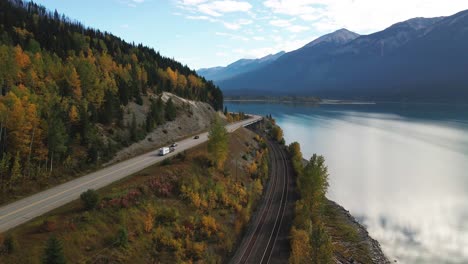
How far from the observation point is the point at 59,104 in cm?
6081

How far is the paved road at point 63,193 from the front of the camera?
36562mm

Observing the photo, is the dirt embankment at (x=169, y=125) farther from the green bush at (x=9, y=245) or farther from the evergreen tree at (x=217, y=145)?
the green bush at (x=9, y=245)

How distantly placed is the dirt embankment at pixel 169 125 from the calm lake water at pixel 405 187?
41.9 m

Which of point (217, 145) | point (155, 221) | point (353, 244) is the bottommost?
point (353, 244)

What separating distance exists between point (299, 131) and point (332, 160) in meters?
66.1

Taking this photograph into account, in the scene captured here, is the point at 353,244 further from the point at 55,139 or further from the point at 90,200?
the point at 55,139

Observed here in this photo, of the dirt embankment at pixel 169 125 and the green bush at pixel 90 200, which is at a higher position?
the dirt embankment at pixel 169 125

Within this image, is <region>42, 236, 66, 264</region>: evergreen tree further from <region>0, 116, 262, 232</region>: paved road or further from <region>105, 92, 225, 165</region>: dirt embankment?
<region>105, 92, 225, 165</region>: dirt embankment

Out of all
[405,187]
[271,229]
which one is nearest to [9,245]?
[271,229]

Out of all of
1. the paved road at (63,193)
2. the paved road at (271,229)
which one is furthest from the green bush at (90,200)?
the paved road at (271,229)

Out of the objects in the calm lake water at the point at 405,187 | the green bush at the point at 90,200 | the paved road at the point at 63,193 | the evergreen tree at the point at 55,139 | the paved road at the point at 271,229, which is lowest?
the calm lake water at the point at 405,187

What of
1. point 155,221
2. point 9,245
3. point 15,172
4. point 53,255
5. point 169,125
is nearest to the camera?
point 53,255

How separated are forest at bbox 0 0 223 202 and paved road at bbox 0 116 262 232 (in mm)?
3424

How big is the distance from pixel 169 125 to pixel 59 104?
1296 inches
